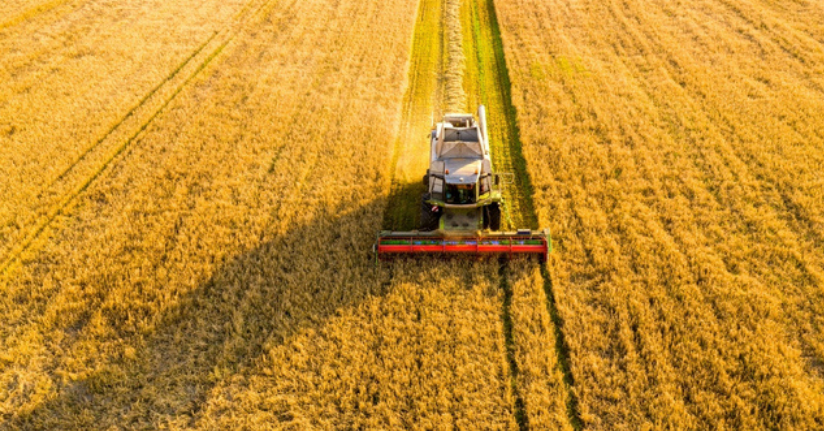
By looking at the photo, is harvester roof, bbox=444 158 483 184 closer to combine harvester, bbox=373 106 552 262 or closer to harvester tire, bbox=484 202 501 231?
combine harvester, bbox=373 106 552 262

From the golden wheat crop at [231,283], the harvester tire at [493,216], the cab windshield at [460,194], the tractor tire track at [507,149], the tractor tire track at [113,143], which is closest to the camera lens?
the golden wheat crop at [231,283]

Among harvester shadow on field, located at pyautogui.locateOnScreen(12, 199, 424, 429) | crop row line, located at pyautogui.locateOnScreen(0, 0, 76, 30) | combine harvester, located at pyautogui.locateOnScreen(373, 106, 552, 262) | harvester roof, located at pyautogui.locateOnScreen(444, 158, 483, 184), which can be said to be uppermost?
crop row line, located at pyautogui.locateOnScreen(0, 0, 76, 30)

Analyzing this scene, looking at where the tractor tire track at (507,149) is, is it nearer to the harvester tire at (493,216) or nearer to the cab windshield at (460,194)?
the harvester tire at (493,216)

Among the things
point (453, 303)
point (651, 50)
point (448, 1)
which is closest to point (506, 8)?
point (448, 1)

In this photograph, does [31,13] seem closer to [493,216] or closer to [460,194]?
[460,194]

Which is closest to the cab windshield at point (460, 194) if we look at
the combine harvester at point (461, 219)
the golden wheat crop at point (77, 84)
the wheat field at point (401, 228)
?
the combine harvester at point (461, 219)

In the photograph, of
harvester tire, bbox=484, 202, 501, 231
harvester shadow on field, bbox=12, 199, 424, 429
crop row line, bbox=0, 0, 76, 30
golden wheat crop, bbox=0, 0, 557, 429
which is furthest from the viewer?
crop row line, bbox=0, 0, 76, 30

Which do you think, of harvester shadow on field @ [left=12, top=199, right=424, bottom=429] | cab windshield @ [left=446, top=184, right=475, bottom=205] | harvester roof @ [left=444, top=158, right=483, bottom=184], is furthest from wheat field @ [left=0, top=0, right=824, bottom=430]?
harvester roof @ [left=444, top=158, right=483, bottom=184]

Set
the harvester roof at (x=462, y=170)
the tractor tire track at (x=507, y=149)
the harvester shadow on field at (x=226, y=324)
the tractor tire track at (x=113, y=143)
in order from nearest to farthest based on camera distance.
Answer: the harvester shadow on field at (x=226, y=324) → the tractor tire track at (x=507, y=149) → the harvester roof at (x=462, y=170) → the tractor tire track at (x=113, y=143)
